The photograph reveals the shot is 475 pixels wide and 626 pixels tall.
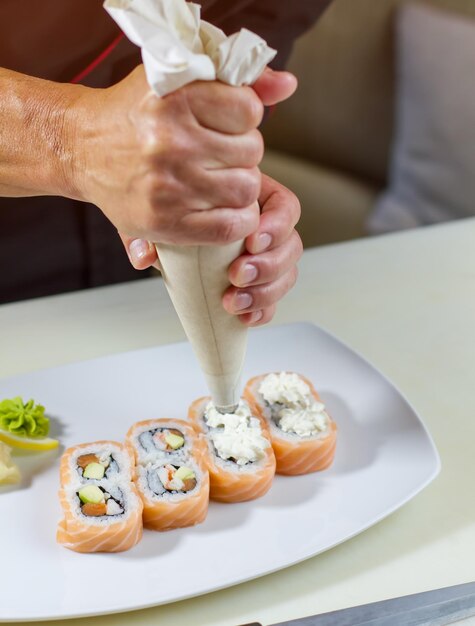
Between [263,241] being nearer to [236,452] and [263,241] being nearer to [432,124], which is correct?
[236,452]

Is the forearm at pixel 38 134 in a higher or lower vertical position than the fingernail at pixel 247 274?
higher

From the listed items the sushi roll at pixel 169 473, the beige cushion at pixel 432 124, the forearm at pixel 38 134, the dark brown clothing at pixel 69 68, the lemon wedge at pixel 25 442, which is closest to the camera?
the forearm at pixel 38 134

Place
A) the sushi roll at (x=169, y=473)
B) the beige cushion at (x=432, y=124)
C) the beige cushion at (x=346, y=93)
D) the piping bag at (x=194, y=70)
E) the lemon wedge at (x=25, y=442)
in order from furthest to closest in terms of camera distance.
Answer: the beige cushion at (x=346, y=93) → the beige cushion at (x=432, y=124) → the lemon wedge at (x=25, y=442) → the sushi roll at (x=169, y=473) → the piping bag at (x=194, y=70)

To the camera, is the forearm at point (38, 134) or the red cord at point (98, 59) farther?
the red cord at point (98, 59)

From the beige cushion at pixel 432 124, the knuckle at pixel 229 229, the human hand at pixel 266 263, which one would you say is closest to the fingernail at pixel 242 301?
the human hand at pixel 266 263

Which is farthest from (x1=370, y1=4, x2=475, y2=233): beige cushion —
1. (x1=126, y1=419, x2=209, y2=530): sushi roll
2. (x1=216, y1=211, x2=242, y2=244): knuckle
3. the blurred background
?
(x1=216, y1=211, x2=242, y2=244): knuckle

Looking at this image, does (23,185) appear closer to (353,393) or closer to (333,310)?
(353,393)

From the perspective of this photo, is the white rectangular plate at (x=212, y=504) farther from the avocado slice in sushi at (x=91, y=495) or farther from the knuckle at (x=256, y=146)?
the knuckle at (x=256, y=146)
